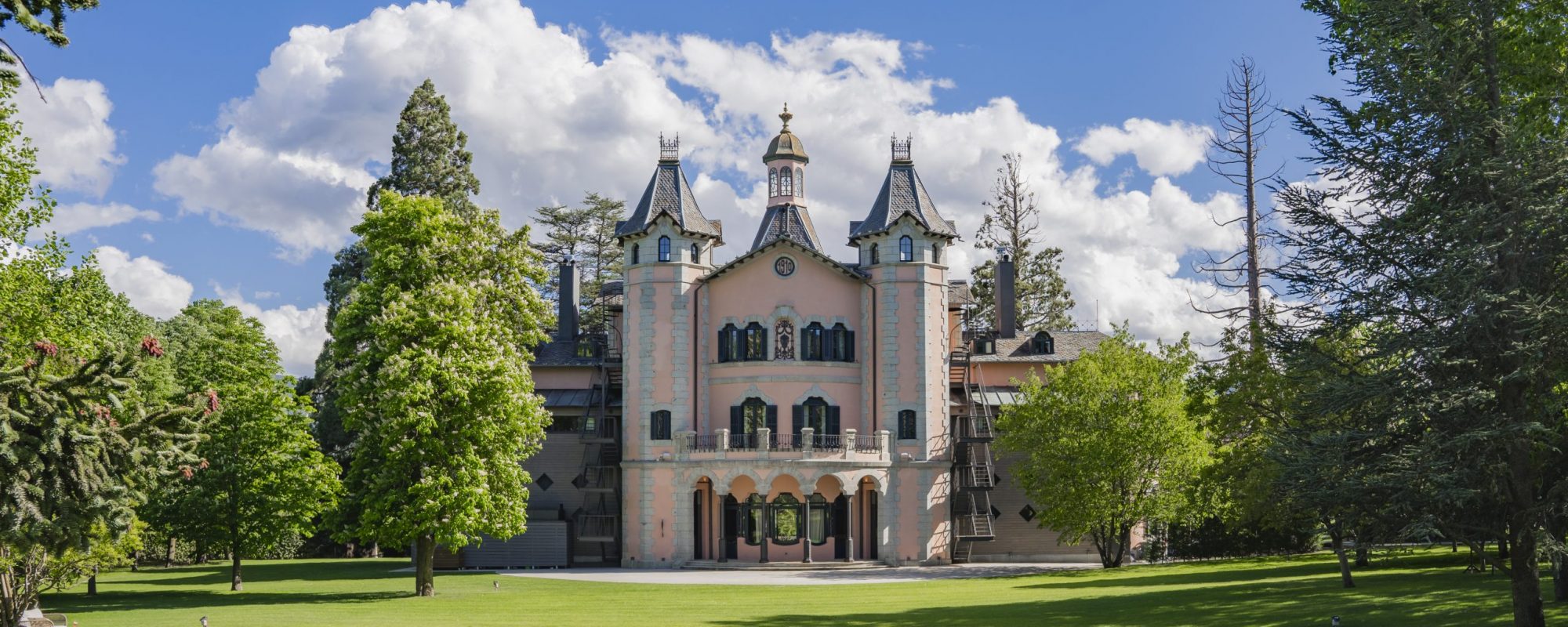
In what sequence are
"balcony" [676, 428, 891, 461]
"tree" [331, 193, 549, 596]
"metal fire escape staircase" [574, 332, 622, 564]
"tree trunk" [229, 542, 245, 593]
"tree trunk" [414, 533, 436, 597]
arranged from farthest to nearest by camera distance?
"metal fire escape staircase" [574, 332, 622, 564]
"balcony" [676, 428, 891, 461]
"tree trunk" [229, 542, 245, 593]
"tree trunk" [414, 533, 436, 597]
"tree" [331, 193, 549, 596]

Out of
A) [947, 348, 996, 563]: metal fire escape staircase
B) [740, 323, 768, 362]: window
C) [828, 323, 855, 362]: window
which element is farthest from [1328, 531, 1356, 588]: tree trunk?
[740, 323, 768, 362]: window

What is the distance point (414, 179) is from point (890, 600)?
33.6 metres

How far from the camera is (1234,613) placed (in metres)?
27.0

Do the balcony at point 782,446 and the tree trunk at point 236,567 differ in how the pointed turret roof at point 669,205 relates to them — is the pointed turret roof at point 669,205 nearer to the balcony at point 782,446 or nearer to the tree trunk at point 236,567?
the balcony at point 782,446

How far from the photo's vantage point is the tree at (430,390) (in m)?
36.3

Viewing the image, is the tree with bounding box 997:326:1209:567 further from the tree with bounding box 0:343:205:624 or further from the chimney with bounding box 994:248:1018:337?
the tree with bounding box 0:343:205:624

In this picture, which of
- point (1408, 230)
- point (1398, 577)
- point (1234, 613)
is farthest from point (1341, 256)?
point (1398, 577)

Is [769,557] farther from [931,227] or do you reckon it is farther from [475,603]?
[475,603]

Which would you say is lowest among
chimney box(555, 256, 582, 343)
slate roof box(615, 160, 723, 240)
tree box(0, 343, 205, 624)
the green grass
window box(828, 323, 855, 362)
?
the green grass

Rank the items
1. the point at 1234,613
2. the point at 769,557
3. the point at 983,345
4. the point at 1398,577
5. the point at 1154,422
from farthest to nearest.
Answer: the point at 983,345, the point at 769,557, the point at 1154,422, the point at 1398,577, the point at 1234,613

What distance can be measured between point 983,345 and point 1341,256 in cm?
3296

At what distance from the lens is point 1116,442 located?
46.0m

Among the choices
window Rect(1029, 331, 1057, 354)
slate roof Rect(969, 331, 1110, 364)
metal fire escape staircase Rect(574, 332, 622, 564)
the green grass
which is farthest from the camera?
window Rect(1029, 331, 1057, 354)

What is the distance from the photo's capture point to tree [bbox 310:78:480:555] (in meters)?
59.6
